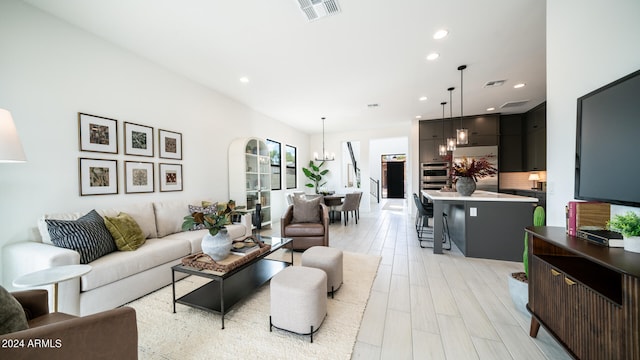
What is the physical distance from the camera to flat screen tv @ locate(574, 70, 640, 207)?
3.90 feet

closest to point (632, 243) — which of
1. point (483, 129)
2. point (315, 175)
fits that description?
point (483, 129)

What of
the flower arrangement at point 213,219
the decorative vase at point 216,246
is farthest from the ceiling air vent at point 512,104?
the decorative vase at point 216,246

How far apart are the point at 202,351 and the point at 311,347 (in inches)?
31.0

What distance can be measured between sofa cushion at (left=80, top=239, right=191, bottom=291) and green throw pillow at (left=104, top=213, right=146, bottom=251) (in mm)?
68

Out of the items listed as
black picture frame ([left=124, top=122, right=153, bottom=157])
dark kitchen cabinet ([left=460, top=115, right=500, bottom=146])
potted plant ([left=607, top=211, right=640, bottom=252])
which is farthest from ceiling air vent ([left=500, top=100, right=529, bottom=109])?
black picture frame ([left=124, top=122, right=153, bottom=157])

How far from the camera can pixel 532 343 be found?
5.22 ft

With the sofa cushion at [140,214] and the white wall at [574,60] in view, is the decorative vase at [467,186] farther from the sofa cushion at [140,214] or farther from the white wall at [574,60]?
the sofa cushion at [140,214]

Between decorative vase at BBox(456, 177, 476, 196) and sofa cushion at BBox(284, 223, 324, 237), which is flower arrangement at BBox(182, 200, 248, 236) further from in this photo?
decorative vase at BBox(456, 177, 476, 196)

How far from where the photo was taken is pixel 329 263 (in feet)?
7.27

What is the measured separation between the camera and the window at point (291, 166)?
699 cm

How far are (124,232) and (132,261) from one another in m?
0.41

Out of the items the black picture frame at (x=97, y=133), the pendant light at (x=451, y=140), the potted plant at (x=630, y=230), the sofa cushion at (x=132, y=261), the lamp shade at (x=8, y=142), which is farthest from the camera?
the pendant light at (x=451, y=140)

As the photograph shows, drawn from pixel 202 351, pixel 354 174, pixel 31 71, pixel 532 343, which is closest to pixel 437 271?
pixel 532 343

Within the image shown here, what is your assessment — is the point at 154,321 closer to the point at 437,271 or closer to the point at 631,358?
the point at 631,358
